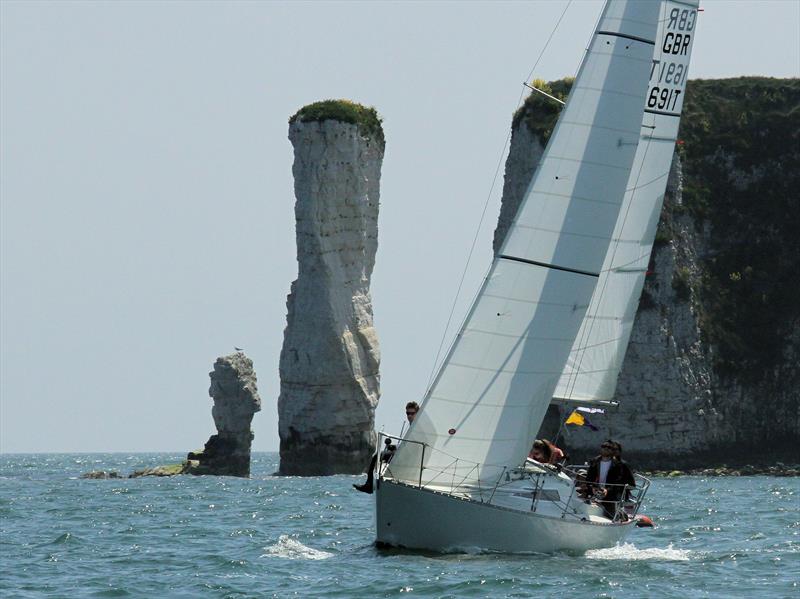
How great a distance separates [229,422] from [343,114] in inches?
534

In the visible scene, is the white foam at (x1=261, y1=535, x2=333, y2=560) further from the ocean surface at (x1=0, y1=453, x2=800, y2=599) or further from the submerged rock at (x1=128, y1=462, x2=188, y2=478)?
the submerged rock at (x1=128, y1=462, x2=188, y2=478)

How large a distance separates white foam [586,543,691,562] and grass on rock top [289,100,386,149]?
1454 inches

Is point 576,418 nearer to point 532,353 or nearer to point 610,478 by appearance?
point 610,478

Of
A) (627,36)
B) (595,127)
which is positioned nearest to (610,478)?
(595,127)

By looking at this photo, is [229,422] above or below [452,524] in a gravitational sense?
above

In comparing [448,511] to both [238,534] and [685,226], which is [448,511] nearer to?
[238,534]

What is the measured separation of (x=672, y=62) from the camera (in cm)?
2503

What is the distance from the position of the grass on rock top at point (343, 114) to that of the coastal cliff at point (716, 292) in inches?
382

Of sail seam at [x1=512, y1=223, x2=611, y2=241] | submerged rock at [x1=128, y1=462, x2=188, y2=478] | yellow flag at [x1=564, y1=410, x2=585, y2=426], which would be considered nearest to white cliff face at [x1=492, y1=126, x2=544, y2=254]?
submerged rock at [x1=128, y1=462, x2=188, y2=478]

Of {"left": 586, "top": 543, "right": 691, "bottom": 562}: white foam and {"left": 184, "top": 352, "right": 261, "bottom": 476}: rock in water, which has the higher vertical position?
{"left": 184, "top": 352, "right": 261, "bottom": 476}: rock in water

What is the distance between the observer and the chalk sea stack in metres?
58.6

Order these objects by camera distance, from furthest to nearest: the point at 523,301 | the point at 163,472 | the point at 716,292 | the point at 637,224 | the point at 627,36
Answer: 1. the point at 716,292
2. the point at 163,472
3. the point at 637,224
4. the point at 627,36
5. the point at 523,301

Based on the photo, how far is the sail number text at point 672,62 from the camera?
2480cm

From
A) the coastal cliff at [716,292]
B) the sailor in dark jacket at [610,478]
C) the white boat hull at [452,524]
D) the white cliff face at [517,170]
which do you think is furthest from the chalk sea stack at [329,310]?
the white boat hull at [452,524]
